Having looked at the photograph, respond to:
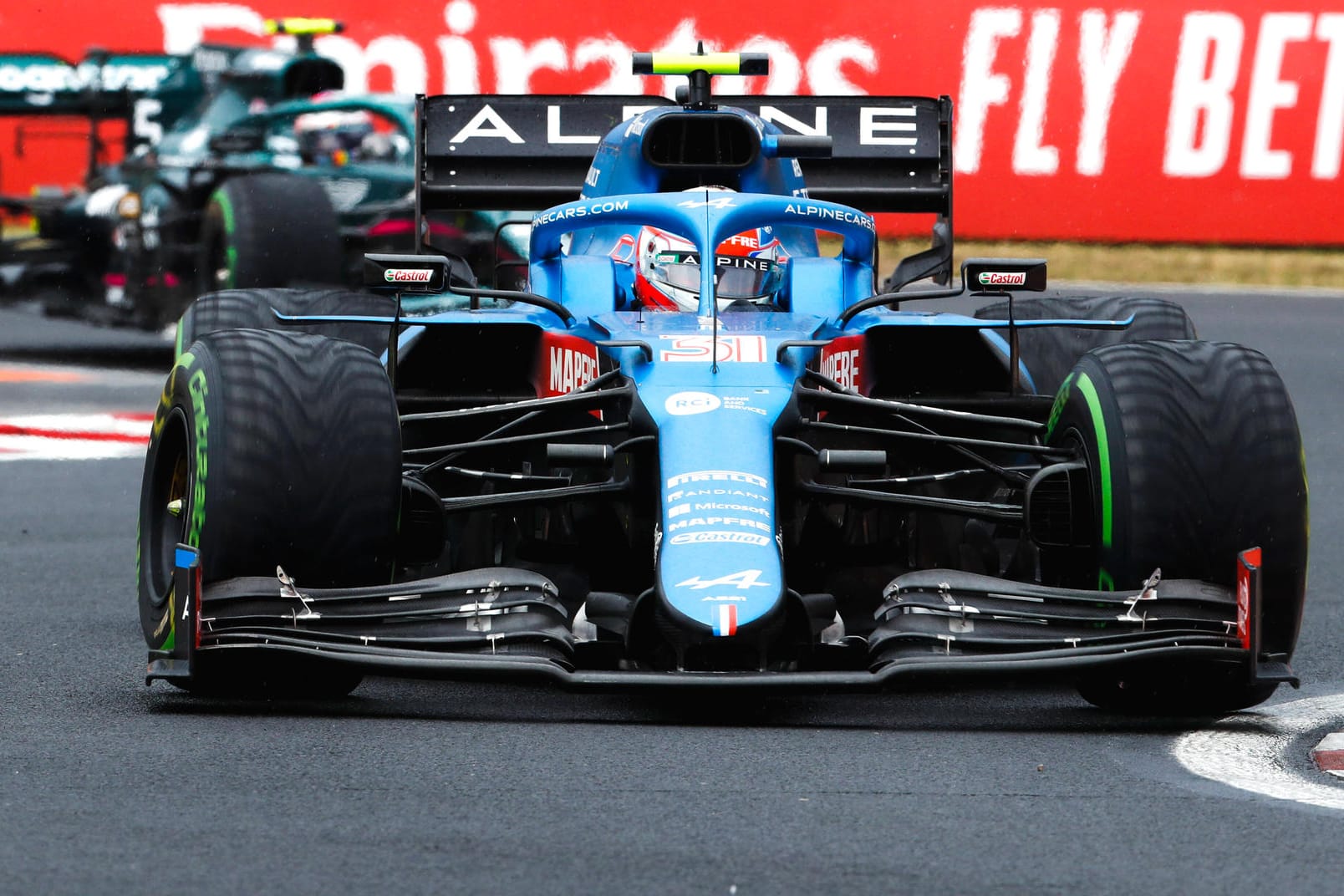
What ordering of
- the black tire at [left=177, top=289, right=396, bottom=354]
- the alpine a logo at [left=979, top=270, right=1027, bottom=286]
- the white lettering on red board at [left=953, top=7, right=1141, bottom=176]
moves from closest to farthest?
the alpine a logo at [left=979, top=270, right=1027, bottom=286], the black tire at [left=177, top=289, right=396, bottom=354], the white lettering on red board at [left=953, top=7, right=1141, bottom=176]

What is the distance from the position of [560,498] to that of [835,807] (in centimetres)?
164

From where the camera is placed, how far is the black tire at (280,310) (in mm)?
8258

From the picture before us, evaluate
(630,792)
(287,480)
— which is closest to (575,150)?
(287,480)

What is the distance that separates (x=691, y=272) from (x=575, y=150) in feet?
7.12

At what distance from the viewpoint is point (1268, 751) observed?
225 inches

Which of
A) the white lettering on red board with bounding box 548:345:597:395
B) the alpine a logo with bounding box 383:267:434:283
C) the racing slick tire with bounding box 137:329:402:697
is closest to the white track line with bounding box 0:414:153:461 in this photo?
the white lettering on red board with bounding box 548:345:597:395

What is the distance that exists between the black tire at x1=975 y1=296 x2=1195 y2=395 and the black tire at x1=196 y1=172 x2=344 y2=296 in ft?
21.2

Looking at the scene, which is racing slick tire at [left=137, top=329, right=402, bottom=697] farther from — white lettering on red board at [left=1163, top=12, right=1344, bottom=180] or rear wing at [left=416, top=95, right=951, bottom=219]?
white lettering on red board at [left=1163, top=12, right=1344, bottom=180]

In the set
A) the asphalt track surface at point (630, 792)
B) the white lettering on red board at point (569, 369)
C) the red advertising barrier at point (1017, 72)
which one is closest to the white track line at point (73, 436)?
the asphalt track surface at point (630, 792)

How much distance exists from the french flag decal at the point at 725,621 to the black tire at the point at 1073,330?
2.81 metres

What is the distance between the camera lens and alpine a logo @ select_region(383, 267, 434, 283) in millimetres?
6734

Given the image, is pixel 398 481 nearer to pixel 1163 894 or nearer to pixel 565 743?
pixel 565 743

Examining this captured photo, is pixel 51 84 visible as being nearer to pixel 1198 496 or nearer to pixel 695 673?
pixel 695 673

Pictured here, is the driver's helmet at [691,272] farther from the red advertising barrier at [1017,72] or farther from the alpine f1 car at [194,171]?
the red advertising barrier at [1017,72]
